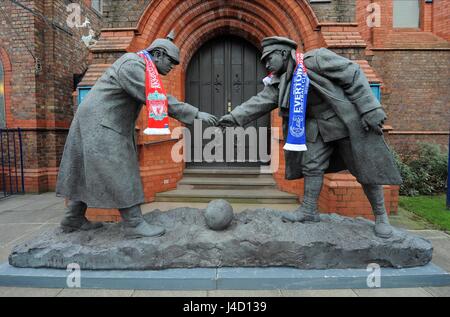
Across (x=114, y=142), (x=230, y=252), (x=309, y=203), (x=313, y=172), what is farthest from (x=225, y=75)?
(x=230, y=252)

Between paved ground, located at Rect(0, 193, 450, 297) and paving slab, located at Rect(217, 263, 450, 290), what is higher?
paving slab, located at Rect(217, 263, 450, 290)

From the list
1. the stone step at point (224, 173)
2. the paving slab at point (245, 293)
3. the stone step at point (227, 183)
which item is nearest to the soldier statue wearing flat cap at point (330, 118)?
the paving slab at point (245, 293)

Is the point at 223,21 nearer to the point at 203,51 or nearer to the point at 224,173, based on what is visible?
the point at 203,51

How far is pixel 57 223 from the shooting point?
200 inches

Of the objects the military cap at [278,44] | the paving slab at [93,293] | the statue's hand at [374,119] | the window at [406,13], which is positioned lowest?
the paving slab at [93,293]

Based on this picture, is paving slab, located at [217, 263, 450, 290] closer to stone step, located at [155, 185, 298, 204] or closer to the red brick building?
the red brick building

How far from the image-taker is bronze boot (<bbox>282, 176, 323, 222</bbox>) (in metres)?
3.27

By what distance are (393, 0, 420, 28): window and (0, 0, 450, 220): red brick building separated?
0.04 meters

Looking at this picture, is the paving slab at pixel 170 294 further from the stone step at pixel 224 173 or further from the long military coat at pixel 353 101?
the stone step at pixel 224 173

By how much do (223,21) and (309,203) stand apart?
5035 mm

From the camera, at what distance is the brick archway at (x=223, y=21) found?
5.75 m

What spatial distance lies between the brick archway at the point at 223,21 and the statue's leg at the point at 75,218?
3751mm

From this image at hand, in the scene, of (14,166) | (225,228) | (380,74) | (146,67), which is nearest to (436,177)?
(380,74)

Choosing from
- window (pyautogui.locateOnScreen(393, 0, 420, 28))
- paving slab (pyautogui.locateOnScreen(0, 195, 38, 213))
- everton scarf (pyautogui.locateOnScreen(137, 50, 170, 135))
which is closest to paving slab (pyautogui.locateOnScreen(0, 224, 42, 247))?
paving slab (pyautogui.locateOnScreen(0, 195, 38, 213))
